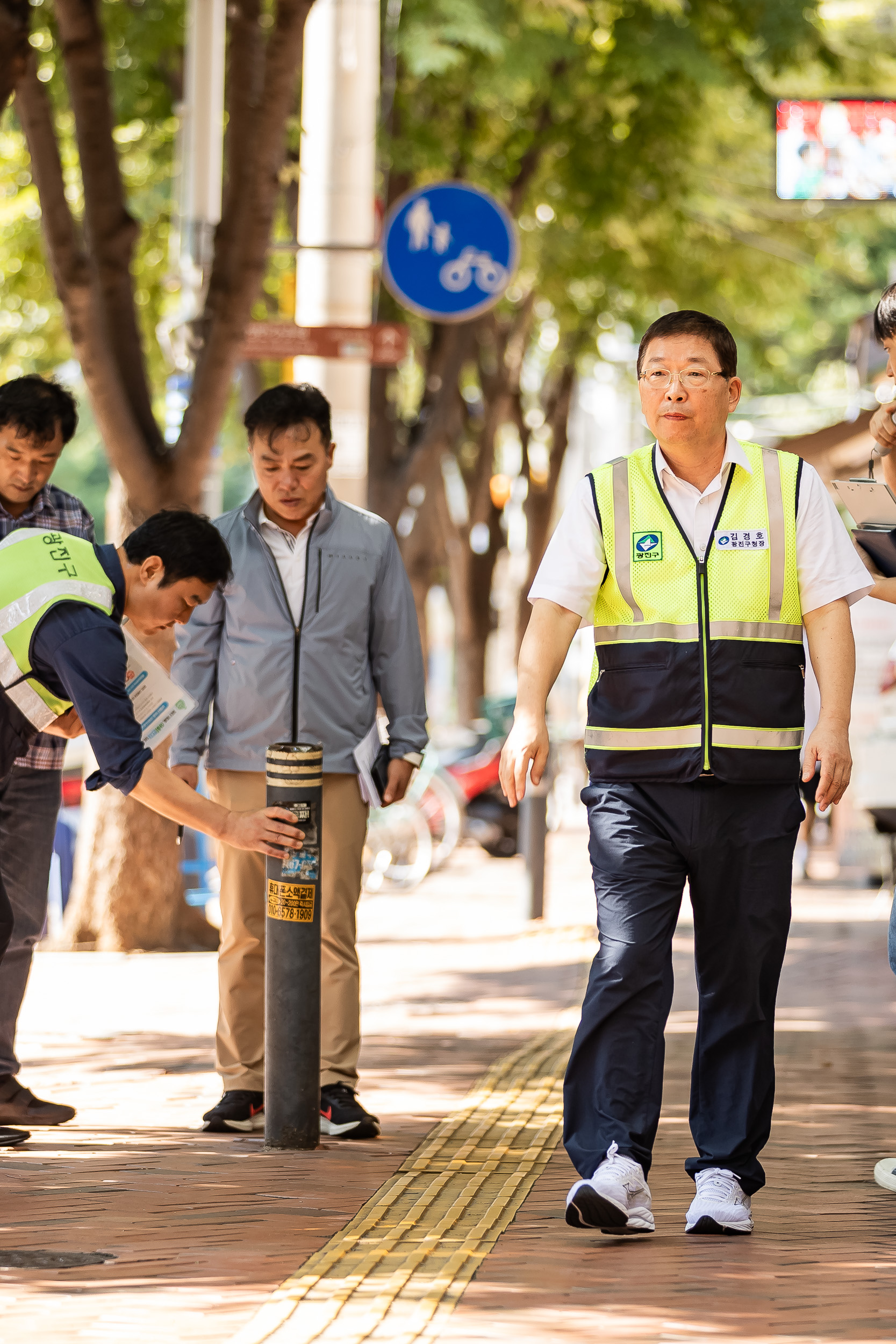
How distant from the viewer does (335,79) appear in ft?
33.7

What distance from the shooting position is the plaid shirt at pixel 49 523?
5531 mm

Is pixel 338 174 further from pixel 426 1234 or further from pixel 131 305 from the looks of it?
pixel 426 1234

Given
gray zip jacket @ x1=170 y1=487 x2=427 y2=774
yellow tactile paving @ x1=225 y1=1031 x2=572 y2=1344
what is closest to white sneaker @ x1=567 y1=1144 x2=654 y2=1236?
yellow tactile paving @ x1=225 y1=1031 x2=572 y2=1344

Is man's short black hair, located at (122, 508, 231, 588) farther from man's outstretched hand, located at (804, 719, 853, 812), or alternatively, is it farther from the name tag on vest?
man's outstretched hand, located at (804, 719, 853, 812)

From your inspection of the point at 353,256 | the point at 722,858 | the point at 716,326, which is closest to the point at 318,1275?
the point at 722,858

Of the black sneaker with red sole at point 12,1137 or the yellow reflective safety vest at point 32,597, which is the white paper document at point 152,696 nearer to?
the yellow reflective safety vest at point 32,597

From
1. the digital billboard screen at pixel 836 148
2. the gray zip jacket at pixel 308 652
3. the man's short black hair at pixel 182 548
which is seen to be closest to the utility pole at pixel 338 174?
the digital billboard screen at pixel 836 148

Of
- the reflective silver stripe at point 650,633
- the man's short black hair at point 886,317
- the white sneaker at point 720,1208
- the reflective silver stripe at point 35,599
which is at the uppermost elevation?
the man's short black hair at point 886,317

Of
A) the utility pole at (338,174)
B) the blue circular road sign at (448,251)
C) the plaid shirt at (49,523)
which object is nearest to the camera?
the plaid shirt at (49,523)

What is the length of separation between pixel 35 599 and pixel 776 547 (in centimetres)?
181

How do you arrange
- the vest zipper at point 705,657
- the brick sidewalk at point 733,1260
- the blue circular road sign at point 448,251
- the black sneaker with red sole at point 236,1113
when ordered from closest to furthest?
1. the brick sidewalk at point 733,1260
2. the vest zipper at point 705,657
3. the black sneaker with red sole at point 236,1113
4. the blue circular road sign at point 448,251

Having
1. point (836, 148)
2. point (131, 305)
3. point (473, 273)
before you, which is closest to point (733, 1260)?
point (131, 305)

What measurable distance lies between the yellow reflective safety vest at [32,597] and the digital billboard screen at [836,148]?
780cm

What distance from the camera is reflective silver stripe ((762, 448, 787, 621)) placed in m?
4.44
